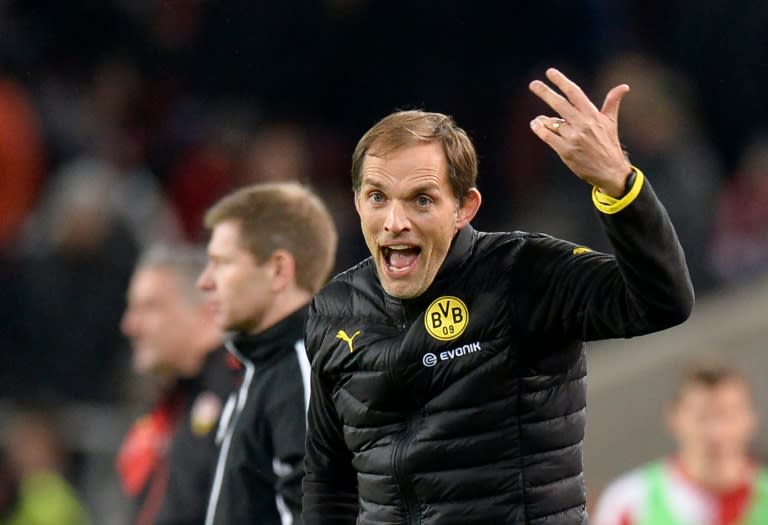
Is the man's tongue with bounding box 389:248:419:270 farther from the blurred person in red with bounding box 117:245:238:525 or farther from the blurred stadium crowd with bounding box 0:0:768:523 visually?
the blurred stadium crowd with bounding box 0:0:768:523

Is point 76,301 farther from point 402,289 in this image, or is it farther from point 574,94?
point 574,94

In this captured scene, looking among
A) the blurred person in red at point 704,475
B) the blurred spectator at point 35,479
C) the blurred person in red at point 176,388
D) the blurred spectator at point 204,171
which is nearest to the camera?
the blurred person in red at point 176,388

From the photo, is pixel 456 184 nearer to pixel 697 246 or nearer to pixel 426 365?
pixel 426 365

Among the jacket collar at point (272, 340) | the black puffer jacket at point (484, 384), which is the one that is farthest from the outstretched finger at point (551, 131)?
the jacket collar at point (272, 340)

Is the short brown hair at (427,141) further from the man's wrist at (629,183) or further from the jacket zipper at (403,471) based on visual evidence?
the man's wrist at (629,183)

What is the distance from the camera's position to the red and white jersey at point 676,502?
20.3 feet

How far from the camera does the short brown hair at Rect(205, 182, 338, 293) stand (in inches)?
185

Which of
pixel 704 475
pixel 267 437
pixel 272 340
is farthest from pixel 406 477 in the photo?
pixel 704 475

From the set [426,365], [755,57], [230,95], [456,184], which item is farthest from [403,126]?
[230,95]

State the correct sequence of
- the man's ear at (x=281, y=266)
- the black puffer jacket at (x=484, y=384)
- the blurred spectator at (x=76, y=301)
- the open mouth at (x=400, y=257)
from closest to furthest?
the black puffer jacket at (x=484, y=384), the open mouth at (x=400, y=257), the man's ear at (x=281, y=266), the blurred spectator at (x=76, y=301)

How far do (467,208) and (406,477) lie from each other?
1.99 ft

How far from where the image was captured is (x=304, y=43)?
1000cm

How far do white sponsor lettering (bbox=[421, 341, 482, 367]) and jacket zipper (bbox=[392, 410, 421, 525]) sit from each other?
4.5 inches

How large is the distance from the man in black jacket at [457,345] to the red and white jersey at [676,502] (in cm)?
293
